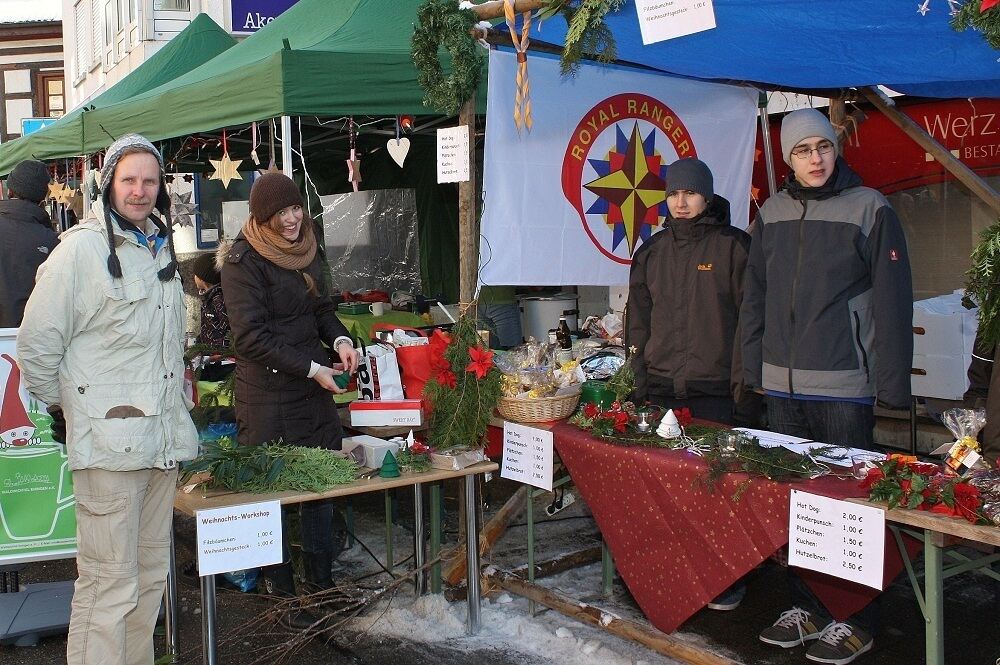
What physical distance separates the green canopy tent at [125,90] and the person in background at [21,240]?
149cm

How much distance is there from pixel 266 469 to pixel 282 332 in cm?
69

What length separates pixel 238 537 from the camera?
125 inches

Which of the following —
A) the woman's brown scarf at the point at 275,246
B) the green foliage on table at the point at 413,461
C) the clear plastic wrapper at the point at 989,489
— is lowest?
the green foliage on table at the point at 413,461

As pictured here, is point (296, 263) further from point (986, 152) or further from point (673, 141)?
point (986, 152)

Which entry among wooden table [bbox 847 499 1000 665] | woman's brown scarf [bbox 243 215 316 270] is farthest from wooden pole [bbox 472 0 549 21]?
wooden table [bbox 847 499 1000 665]

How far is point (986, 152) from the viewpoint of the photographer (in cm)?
597

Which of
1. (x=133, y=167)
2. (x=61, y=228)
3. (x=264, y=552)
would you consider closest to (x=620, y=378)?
(x=264, y=552)

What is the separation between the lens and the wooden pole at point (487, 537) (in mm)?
4445

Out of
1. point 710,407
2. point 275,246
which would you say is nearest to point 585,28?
point 275,246

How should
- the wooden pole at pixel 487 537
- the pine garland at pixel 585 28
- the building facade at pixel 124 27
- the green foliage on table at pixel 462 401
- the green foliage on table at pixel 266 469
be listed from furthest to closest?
the building facade at pixel 124 27 < the wooden pole at pixel 487 537 < the green foliage on table at pixel 462 401 < the pine garland at pixel 585 28 < the green foliage on table at pixel 266 469

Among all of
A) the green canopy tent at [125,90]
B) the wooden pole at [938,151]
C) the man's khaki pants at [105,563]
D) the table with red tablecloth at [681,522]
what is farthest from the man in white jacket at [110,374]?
the green canopy tent at [125,90]

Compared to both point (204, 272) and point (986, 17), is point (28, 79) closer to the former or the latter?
point (204, 272)

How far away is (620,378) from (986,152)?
10.8ft

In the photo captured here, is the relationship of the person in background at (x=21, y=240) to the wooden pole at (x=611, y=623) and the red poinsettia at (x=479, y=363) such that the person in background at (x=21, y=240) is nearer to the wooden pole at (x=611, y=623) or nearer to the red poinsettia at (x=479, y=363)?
the red poinsettia at (x=479, y=363)
